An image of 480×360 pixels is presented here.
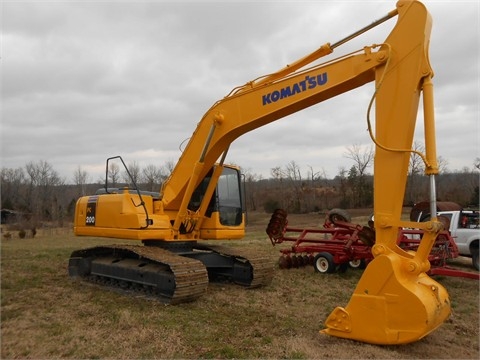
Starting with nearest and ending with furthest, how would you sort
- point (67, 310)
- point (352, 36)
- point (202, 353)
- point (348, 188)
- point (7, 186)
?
1. point (202, 353)
2. point (352, 36)
3. point (67, 310)
4. point (348, 188)
5. point (7, 186)

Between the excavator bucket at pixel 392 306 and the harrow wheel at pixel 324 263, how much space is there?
529 centimetres

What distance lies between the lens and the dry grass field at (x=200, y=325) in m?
5.48

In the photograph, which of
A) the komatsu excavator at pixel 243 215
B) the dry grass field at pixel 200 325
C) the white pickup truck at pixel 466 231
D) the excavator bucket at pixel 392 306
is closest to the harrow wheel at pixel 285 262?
the dry grass field at pixel 200 325

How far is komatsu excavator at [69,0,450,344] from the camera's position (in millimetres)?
5562

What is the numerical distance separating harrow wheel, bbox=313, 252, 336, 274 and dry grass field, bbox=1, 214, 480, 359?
40.9 inches

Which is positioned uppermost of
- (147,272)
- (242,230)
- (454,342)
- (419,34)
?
(419,34)

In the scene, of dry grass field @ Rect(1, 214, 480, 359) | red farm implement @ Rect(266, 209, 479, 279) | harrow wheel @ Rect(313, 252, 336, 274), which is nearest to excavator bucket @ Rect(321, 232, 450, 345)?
dry grass field @ Rect(1, 214, 480, 359)

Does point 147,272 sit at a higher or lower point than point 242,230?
lower

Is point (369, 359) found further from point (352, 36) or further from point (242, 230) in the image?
point (242, 230)

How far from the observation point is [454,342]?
20.1 feet

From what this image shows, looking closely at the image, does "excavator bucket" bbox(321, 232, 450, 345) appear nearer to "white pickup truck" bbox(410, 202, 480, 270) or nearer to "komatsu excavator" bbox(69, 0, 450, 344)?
"komatsu excavator" bbox(69, 0, 450, 344)

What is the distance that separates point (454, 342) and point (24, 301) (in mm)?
7228

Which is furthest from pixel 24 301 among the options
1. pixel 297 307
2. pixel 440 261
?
pixel 440 261

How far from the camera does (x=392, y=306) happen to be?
17.7 ft
